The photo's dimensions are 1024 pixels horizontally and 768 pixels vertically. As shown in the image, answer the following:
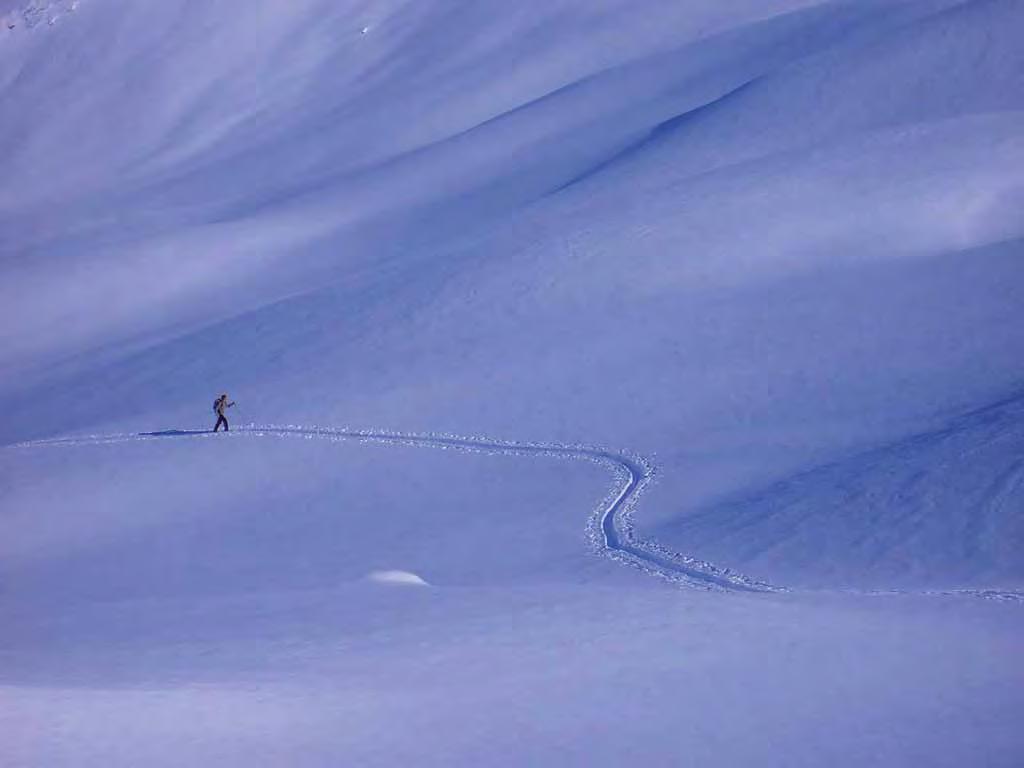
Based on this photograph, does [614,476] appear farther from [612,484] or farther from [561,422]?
[561,422]

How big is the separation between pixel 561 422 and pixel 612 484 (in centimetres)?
311

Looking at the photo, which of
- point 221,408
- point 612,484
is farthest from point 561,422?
point 221,408

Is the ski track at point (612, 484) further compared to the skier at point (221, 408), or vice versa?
the skier at point (221, 408)

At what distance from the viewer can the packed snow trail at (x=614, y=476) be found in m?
16.5

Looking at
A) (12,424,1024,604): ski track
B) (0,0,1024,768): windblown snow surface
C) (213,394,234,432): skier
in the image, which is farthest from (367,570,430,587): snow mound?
(213,394,234,432): skier

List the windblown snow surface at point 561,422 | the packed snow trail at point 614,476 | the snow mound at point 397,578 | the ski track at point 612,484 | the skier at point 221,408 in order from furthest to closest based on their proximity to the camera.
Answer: the skier at point 221,408, the snow mound at point 397,578, the packed snow trail at point 614,476, the ski track at point 612,484, the windblown snow surface at point 561,422

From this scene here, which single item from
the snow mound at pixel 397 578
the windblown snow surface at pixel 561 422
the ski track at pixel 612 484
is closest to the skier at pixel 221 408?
the ski track at pixel 612 484

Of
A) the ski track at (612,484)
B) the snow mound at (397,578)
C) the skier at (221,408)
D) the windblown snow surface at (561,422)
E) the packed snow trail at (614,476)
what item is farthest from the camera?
the skier at (221,408)

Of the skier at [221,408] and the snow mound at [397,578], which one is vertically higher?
the skier at [221,408]

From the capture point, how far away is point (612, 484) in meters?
20.9

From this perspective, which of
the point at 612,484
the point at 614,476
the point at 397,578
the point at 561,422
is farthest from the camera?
the point at 561,422

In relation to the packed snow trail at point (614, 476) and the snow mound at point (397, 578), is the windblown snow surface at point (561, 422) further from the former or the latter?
the snow mound at point (397, 578)

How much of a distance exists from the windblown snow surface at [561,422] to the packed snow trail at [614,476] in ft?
0.28

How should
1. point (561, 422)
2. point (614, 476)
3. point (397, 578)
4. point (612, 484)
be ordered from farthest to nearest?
point (561, 422)
point (614, 476)
point (612, 484)
point (397, 578)
